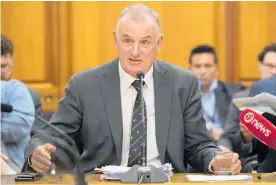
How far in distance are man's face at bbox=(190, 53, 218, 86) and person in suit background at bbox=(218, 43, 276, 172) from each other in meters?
0.44

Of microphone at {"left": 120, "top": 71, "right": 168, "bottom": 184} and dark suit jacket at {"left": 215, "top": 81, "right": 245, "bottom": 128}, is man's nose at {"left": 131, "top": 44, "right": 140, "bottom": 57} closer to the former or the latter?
microphone at {"left": 120, "top": 71, "right": 168, "bottom": 184}

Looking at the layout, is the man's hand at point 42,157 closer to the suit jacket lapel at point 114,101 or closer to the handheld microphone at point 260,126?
the suit jacket lapel at point 114,101

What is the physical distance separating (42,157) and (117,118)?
0.46m

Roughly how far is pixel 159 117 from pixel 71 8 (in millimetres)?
3089

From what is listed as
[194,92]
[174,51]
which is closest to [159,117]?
[194,92]

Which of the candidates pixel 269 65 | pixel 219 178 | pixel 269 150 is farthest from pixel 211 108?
pixel 219 178

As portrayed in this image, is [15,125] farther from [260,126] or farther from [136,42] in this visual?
[260,126]

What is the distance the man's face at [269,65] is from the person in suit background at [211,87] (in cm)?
29

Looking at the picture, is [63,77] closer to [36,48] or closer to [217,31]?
[36,48]

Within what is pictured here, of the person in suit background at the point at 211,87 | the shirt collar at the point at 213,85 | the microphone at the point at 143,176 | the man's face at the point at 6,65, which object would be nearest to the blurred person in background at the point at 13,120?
the man's face at the point at 6,65

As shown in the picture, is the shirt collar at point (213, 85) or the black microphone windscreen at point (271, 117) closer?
the black microphone windscreen at point (271, 117)

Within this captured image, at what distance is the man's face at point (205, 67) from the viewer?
17.6 feet

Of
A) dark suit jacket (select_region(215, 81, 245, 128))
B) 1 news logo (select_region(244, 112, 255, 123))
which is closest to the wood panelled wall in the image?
dark suit jacket (select_region(215, 81, 245, 128))

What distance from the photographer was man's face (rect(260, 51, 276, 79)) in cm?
498
